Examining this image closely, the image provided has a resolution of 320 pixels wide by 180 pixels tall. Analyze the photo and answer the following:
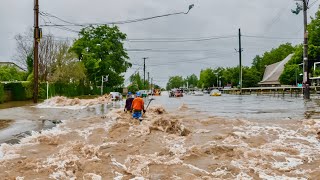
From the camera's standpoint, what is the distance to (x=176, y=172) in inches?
336

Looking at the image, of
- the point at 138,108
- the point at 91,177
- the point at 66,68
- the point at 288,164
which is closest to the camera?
the point at 91,177

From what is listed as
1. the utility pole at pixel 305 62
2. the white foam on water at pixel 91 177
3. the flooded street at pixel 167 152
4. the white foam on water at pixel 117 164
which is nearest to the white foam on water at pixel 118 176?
Result: the flooded street at pixel 167 152

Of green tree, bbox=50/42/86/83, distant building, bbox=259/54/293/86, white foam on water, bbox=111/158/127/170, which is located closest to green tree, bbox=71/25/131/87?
green tree, bbox=50/42/86/83

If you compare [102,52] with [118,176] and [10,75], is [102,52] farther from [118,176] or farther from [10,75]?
[118,176]

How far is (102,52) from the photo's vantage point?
232ft

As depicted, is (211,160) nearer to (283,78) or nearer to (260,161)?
(260,161)

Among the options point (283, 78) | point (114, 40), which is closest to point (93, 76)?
point (114, 40)

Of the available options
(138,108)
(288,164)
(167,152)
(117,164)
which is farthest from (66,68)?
(288,164)

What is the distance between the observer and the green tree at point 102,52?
67.3 meters

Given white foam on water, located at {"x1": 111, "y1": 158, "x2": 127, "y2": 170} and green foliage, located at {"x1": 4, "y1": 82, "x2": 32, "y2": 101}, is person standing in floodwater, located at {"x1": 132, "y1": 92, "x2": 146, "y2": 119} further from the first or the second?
green foliage, located at {"x1": 4, "y1": 82, "x2": 32, "y2": 101}

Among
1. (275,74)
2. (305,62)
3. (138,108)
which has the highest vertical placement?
(275,74)

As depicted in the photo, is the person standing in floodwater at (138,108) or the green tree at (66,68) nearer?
the person standing in floodwater at (138,108)

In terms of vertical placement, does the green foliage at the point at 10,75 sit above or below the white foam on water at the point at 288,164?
above

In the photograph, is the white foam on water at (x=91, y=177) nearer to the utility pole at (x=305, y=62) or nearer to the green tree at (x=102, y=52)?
the utility pole at (x=305, y=62)
